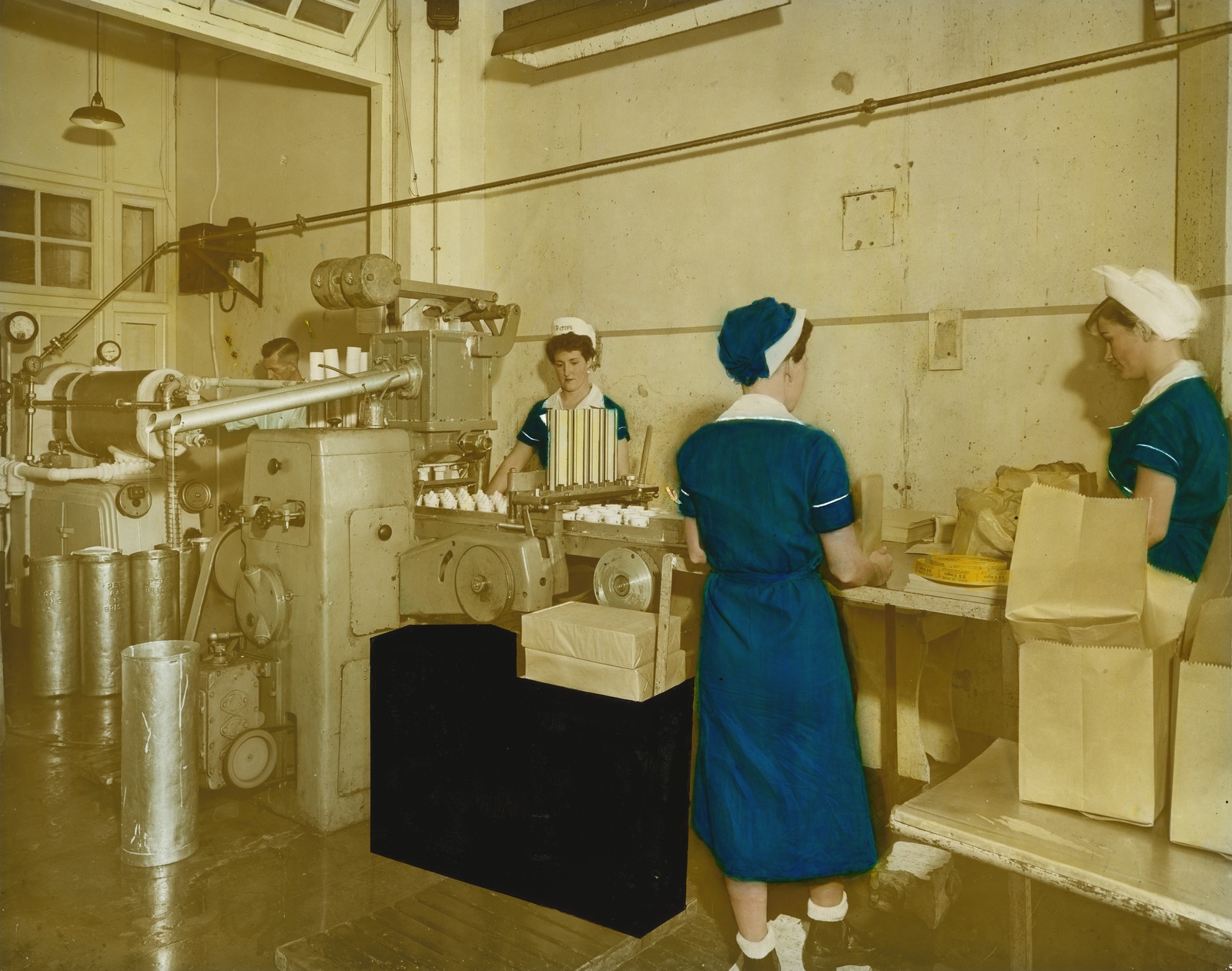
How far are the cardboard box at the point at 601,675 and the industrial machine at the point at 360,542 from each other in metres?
0.20

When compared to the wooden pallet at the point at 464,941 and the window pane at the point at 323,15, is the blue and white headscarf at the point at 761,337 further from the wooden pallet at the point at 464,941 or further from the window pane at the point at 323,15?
the window pane at the point at 323,15

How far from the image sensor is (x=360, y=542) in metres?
3.21

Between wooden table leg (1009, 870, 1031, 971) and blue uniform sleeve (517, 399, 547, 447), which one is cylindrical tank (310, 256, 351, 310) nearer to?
blue uniform sleeve (517, 399, 547, 447)

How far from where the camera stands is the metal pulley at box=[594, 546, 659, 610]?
279 centimetres

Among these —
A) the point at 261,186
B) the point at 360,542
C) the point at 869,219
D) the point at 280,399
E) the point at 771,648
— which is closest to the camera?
the point at 771,648

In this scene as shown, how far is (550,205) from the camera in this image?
181 inches

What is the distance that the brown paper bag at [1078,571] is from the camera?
1.74m

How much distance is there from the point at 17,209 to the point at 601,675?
18.4 feet

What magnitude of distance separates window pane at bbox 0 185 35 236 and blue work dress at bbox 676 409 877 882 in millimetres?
5726

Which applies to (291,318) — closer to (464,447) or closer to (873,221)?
(464,447)

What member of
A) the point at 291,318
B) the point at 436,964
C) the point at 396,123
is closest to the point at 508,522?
the point at 436,964

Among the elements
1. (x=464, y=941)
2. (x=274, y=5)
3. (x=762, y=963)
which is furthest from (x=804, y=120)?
(x=464, y=941)

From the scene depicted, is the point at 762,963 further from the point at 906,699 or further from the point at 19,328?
the point at 19,328

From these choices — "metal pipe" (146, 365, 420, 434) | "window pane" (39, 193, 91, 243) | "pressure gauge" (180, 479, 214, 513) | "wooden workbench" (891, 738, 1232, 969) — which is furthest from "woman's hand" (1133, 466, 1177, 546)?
"window pane" (39, 193, 91, 243)
